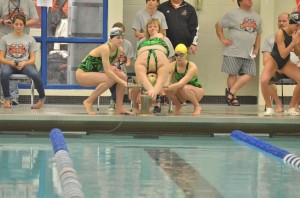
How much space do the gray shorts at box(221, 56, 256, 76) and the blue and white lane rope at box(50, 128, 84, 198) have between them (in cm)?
565

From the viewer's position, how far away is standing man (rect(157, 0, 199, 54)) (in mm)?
13203

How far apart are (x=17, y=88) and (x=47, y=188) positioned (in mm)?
7850

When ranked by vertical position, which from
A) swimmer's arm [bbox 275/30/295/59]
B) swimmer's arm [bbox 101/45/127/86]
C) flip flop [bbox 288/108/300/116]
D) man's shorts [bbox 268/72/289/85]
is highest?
swimmer's arm [bbox 275/30/295/59]

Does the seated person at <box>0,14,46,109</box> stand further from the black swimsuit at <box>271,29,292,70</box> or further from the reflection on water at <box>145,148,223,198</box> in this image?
→ the reflection on water at <box>145,148,223,198</box>

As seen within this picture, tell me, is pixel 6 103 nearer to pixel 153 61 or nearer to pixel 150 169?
pixel 153 61

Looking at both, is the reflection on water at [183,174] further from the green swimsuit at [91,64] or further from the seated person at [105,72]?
the green swimsuit at [91,64]

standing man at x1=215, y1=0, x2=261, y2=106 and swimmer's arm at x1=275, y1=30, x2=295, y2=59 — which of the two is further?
standing man at x1=215, y1=0, x2=261, y2=106

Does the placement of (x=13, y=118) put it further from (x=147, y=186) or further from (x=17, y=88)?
(x=147, y=186)

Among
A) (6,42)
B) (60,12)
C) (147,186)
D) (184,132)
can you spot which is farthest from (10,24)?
(147,186)

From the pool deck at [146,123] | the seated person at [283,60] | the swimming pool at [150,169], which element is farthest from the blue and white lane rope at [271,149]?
the seated person at [283,60]

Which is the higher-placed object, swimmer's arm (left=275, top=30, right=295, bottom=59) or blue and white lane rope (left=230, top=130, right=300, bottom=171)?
swimmer's arm (left=275, top=30, right=295, bottom=59)

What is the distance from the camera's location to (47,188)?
546 centimetres

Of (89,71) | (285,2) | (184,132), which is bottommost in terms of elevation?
(184,132)

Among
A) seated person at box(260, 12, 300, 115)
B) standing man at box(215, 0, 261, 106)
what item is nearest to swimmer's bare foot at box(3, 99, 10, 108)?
seated person at box(260, 12, 300, 115)
